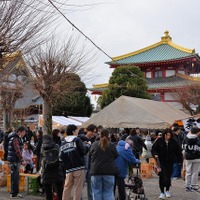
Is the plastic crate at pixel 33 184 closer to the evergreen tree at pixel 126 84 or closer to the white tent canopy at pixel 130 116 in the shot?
the white tent canopy at pixel 130 116

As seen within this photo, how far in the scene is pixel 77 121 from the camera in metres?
26.8

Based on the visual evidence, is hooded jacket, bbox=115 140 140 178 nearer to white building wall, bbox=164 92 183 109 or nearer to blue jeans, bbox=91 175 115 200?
blue jeans, bbox=91 175 115 200

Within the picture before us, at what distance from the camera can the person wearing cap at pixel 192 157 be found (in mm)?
9586

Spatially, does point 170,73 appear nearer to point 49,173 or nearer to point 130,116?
point 130,116


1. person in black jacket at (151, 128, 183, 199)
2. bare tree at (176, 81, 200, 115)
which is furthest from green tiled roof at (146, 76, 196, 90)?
person in black jacket at (151, 128, 183, 199)

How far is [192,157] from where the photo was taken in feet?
31.4

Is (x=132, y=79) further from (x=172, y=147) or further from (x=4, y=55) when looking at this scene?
(x=4, y=55)

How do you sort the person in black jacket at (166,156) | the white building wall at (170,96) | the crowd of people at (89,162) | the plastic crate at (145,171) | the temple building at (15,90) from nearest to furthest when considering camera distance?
1. the temple building at (15,90)
2. the crowd of people at (89,162)
3. the person in black jacket at (166,156)
4. the plastic crate at (145,171)
5. the white building wall at (170,96)

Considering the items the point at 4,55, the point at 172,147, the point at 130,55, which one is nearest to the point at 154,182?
the point at 172,147

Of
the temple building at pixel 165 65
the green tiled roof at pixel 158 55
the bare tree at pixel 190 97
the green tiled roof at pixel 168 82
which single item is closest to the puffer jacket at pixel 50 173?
the bare tree at pixel 190 97

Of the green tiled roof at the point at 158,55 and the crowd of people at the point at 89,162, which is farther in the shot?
the green tiled roof at the point at 158,55

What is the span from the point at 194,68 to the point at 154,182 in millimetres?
32597

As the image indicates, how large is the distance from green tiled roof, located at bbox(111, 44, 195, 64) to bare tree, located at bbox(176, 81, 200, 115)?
242 inches

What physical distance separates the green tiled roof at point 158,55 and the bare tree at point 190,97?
20.2 ft
